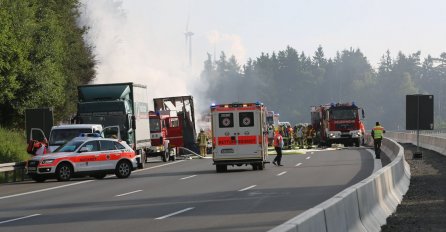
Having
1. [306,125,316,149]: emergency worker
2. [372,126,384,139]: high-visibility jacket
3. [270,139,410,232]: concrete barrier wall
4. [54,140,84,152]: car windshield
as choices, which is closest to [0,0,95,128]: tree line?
[306,125,316,149]: emergency worker

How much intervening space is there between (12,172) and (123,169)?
4.77m

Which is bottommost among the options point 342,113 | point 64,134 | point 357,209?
point 357,209

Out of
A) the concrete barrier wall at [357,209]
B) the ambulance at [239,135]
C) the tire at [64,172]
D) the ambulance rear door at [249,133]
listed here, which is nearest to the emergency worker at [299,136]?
the ambulance at [239,135]

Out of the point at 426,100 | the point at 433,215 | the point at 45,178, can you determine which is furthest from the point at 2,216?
the point at 426,100

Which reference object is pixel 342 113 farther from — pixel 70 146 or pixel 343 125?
pixel 70 146

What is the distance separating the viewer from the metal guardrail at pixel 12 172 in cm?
3425

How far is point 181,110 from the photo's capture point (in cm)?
5694

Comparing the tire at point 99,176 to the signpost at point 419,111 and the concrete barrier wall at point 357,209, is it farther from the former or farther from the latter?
the concrete barrier wall at point 357,209

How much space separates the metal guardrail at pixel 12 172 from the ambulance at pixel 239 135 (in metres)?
7.16

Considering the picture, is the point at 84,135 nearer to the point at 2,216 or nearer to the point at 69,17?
the point at 2,216

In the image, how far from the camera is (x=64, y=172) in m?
33.0

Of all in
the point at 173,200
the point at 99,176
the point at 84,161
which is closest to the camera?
the point at 173,200

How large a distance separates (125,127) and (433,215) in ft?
77.2

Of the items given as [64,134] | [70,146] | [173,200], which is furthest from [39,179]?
[173,200]
